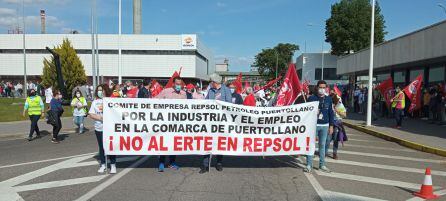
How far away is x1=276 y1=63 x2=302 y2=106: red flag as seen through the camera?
915 cm

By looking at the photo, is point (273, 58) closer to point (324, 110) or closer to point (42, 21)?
point (42, 21)

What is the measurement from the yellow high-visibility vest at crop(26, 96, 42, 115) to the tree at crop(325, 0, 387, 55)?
179 ft

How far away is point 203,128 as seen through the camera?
796 centimetres

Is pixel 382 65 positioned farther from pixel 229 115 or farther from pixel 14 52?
pixel 14 52

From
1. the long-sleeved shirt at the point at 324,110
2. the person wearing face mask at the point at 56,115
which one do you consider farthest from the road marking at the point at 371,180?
the person wearing face mask at the point at 56,115

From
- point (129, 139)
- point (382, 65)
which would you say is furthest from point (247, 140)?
point (382, 65)

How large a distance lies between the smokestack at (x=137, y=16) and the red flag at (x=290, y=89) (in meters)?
65.9

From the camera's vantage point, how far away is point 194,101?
313 inches

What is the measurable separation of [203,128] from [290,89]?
247 cm

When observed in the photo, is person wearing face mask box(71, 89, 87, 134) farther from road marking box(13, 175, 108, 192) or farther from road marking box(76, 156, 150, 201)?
road marking box(13, 175, 108, 192)

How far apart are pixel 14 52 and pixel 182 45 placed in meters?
31.0

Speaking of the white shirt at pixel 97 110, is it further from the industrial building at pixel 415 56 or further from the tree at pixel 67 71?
the tree at pixel 67 71

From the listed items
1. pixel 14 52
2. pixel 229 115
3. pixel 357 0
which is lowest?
pixel 229 115

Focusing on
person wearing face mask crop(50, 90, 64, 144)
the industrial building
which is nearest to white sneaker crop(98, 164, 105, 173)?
person wearing face mask crop(50, 90, 64, 144)
